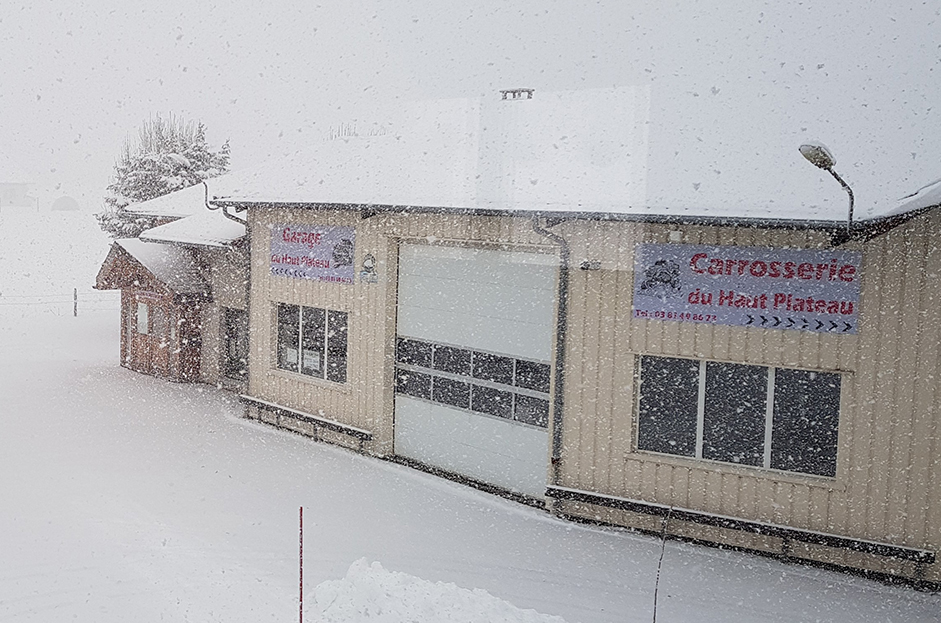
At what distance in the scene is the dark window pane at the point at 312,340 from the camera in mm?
9039

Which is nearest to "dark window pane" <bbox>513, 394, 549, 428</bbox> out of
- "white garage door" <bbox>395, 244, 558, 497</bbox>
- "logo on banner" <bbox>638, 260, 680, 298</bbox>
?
"white garage door" <bbox>395, 244, 558, 497</bbox>

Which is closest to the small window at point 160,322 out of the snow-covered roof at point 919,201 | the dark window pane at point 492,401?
the dark window pane at point 492,401

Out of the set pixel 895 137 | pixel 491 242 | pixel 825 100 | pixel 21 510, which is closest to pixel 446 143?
pixel 491 242

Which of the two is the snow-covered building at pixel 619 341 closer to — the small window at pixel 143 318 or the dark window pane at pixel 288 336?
the dark window pane at pixel 288 336

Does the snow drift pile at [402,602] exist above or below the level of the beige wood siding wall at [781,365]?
below

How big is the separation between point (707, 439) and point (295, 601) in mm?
3215

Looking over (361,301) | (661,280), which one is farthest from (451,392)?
(661,280)

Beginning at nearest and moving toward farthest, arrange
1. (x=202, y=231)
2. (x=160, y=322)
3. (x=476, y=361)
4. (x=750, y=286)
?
(x=750, y=286) < (x=476, y=361) < (x=202, y=231) < (x=160, y=322)

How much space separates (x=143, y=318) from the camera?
495 inches

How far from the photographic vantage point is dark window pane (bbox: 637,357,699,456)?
626cm

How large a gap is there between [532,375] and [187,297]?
6514 millimetres

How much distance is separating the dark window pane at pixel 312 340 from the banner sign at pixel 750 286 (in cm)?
392

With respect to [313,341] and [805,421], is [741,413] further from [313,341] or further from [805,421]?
[313,341]

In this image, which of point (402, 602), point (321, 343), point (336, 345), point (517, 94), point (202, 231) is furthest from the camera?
point (202, 231)
